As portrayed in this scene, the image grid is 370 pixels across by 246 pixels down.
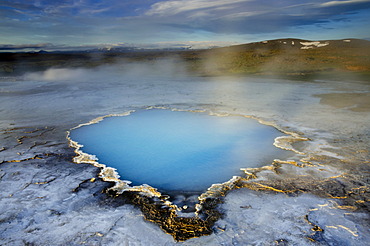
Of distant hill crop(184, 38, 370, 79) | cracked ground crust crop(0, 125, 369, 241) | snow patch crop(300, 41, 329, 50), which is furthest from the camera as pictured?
snow patch crop(300, 41, 329, 50)

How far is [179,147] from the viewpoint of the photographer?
4.51 m

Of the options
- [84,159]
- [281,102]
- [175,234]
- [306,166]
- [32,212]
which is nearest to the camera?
[175,234]

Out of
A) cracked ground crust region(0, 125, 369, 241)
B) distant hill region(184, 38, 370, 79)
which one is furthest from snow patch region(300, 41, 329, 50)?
cracked ground crust region(0, 125, 369, 241)

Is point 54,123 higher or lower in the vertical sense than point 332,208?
higher

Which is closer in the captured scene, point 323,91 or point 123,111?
point 123,111

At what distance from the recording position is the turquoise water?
11.4ft

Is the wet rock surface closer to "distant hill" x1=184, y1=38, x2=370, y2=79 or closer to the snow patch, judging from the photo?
"distant hill" x1=184, y1=38, x2=370, y2=79

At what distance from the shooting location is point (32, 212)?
2.60 m

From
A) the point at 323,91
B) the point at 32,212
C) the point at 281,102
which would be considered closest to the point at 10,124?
the point at 32,212

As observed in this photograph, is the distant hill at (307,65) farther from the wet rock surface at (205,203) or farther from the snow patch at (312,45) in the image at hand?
the wet rock surface at (205,203)

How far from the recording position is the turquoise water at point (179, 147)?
3479mm

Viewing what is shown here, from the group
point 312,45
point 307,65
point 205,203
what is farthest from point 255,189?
point 312,45

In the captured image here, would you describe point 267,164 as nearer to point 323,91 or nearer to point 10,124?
point 10,124

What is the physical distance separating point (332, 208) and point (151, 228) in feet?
5.82
